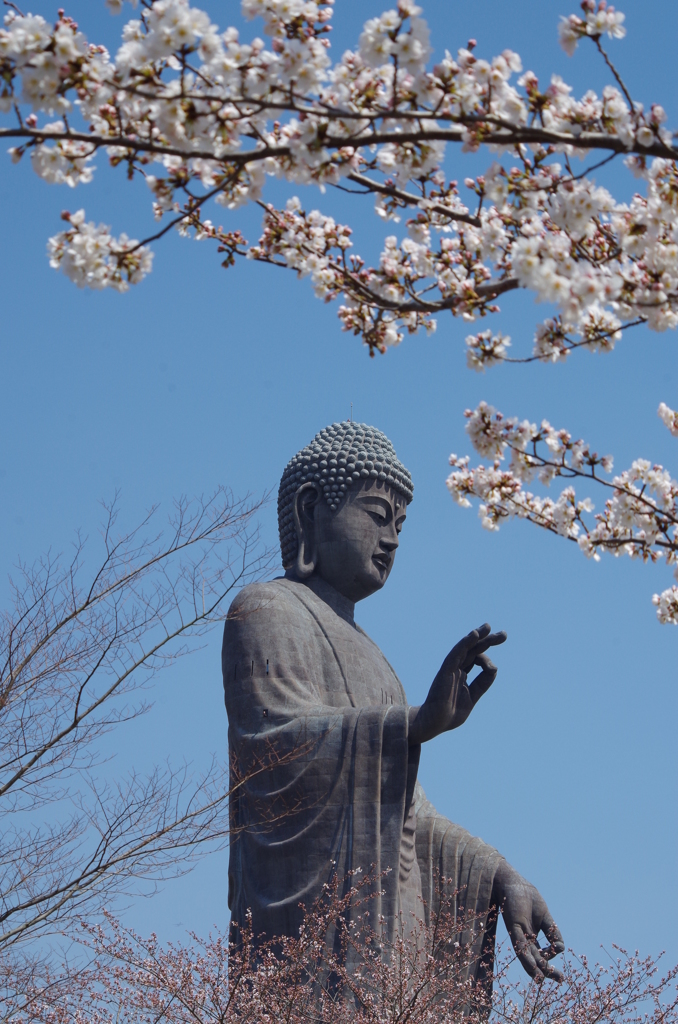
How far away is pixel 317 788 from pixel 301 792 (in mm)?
132

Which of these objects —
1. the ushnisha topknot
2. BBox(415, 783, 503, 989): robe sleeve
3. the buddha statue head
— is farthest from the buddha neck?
BBox(415, 783, 503, 989): robe sleeve

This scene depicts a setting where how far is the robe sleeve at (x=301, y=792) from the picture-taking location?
33.8ft

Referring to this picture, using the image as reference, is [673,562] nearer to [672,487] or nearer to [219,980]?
[672,487]

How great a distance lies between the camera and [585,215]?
226 inches

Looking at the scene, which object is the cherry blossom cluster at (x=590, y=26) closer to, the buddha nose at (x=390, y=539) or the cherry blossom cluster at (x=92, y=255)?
the cherry blossom cluster at (x=92, y=255)

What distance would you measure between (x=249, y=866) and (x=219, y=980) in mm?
1100

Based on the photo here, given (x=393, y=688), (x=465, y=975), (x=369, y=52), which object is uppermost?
(x=393, y=688)

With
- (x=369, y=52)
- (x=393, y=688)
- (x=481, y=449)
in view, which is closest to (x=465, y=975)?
(x=393, y=688)

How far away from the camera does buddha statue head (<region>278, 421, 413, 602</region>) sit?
1209 centimetres

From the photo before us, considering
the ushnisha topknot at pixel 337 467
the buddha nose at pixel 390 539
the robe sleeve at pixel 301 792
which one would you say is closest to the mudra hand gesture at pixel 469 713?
the robe sleeve at pixel 301 792

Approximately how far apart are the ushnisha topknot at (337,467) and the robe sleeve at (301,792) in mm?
1703

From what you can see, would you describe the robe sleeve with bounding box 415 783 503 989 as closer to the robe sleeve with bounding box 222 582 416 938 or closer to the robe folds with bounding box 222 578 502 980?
the robe folds with bounding box 222 578 502 980

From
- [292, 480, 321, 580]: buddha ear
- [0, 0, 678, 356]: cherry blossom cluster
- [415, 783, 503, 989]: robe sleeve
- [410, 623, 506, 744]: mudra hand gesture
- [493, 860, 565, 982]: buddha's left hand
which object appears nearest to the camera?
[0, 0, 678, 356]: cherry blossom cluster

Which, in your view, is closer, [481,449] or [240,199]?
[240,199]
